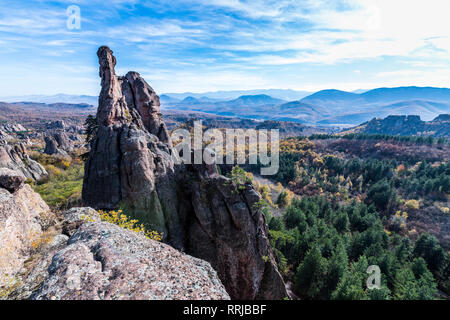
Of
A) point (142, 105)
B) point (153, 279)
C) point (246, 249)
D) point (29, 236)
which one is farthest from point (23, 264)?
point (142, 105)

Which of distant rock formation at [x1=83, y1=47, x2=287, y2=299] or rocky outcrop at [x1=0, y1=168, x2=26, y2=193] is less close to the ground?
rocky outcrop at [x1=0, y1=168, x2=26, y2=193]

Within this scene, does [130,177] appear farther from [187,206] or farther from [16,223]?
[16,223]

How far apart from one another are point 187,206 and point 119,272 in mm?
18612

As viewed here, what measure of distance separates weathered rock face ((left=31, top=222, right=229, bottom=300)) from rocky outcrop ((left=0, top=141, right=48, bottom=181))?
6376cm

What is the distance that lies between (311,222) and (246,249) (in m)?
46.9

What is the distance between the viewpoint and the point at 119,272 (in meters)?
11.9

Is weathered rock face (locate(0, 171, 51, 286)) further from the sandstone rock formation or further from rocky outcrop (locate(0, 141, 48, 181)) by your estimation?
rocky outcrop (locate(0, 141, 48, 181))

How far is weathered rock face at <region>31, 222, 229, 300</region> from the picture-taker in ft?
34.6

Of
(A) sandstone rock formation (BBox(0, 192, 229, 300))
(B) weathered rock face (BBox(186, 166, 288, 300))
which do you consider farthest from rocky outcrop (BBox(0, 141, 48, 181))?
(B) weathered rock face (BBox(186, 166, 288, 300))

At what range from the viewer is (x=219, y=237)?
90.3 feet

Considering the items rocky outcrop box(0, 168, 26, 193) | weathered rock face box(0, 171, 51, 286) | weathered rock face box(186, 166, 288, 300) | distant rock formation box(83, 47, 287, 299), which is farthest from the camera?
weathered rock face box(186, 166, 288, 300)

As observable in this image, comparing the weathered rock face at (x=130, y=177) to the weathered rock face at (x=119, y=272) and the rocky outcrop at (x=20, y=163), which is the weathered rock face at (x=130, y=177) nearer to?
the weathered rock face at (x=119, y=272)

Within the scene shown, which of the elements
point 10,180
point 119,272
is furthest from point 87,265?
point 10,180

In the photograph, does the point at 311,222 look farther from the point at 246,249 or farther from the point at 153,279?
the point at 153,279
